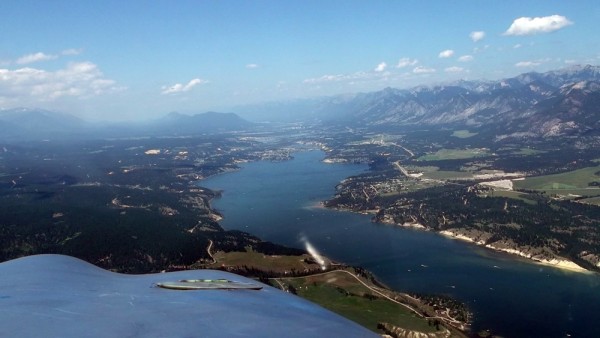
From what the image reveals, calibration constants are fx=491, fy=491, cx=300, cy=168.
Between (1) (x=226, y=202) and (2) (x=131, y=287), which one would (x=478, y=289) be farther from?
(1) (x=226, y=202)

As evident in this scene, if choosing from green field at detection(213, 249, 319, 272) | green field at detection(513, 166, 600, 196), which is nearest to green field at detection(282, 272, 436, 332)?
green field at detection(213, 249, 319, 272)

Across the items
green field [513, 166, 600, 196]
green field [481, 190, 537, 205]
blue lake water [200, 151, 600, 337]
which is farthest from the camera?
green field [513, 166, 600, 196]

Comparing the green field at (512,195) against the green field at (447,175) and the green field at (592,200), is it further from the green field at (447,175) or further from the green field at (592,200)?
the green field at (447,175)

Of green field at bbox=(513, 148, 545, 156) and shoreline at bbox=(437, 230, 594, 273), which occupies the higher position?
green field at bbox=(513, 148, 545, 156)

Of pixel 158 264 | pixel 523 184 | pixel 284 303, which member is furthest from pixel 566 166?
pixel 284 303

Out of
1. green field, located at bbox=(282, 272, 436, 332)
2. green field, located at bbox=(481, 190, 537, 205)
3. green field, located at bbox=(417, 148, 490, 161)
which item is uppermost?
green field, located at bbox=(417, 148, 490, 161)

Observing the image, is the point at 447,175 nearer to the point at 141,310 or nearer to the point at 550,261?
the point at 550,261

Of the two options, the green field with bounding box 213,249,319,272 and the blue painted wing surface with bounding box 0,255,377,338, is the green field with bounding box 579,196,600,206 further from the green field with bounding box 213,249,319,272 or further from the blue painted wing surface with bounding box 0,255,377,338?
the blue painted wing surface with bounding box 0,255,377,338
